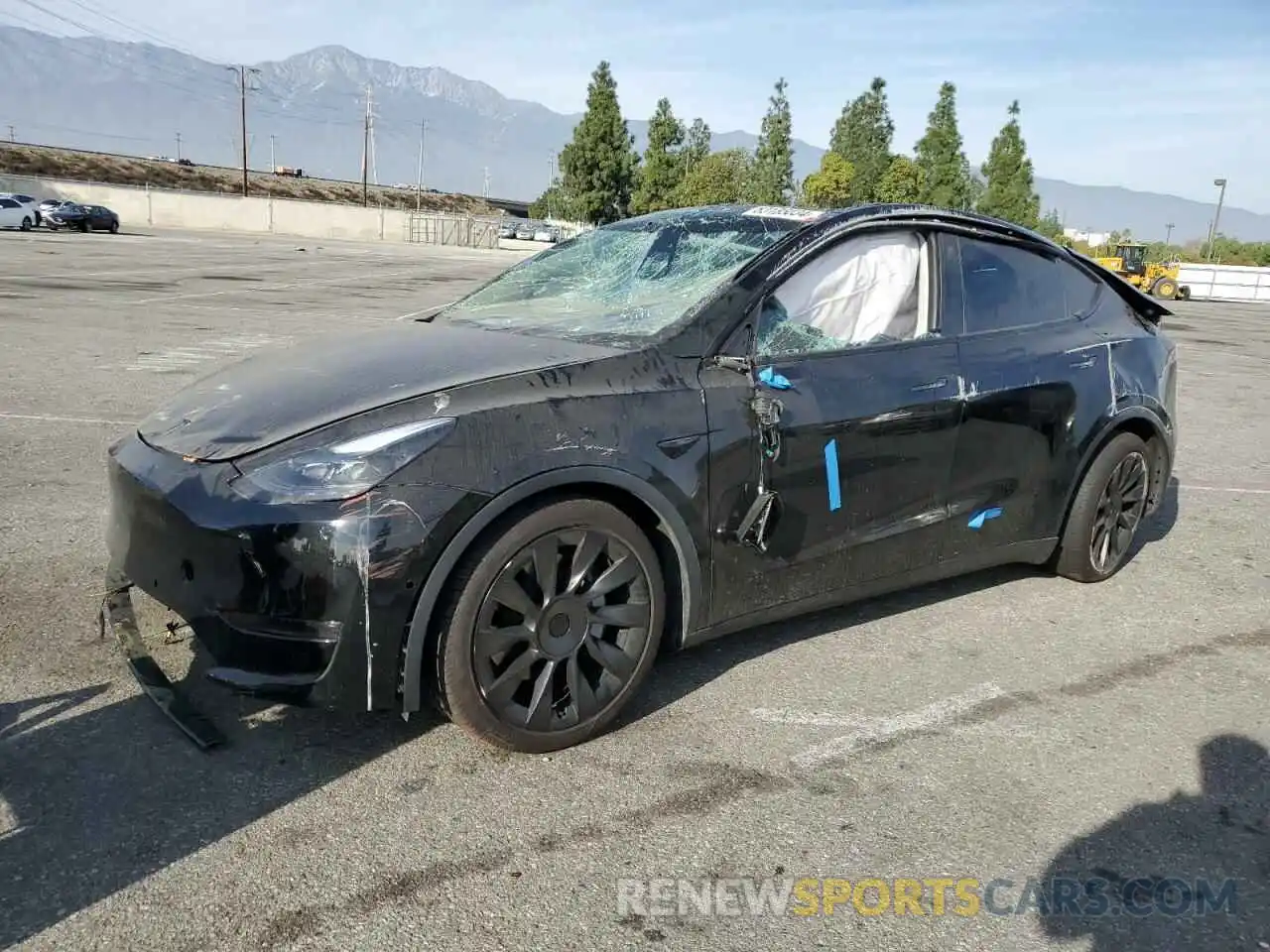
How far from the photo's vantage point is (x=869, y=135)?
223ft

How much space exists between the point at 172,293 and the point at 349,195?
9003cm

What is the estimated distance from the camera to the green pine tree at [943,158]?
61406 mm

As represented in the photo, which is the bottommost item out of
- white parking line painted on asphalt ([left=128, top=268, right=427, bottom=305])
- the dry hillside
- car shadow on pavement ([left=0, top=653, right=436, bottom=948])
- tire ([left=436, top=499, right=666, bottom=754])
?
car shadow on pavement ([left=0, top=653, right=436, bottom=948])

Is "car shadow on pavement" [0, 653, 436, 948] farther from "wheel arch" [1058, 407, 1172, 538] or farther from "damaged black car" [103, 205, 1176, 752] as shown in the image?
"wheel arch" [1058, 407, 1172, 538]

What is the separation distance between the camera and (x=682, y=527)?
123 inches

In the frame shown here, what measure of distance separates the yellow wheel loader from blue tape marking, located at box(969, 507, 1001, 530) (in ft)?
142

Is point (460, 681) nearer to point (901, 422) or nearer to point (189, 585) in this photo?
point (189, 585)

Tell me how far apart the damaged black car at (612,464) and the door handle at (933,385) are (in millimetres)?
16

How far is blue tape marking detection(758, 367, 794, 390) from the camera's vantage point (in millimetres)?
3320

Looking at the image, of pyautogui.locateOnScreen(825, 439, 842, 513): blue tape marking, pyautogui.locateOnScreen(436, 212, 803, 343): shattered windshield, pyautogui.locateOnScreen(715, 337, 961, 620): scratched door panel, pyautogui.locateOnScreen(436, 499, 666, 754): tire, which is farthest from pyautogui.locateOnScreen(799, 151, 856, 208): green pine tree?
pyautogui.locateOnScreen(436, 499, 666, 754): tire

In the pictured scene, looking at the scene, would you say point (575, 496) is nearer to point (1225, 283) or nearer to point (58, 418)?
point (58, 418)

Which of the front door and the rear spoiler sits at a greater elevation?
the rear spoiler

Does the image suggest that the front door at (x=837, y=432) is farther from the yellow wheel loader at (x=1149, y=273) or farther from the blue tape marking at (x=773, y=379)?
the yellow wheel loader at (x=1149, y=273)

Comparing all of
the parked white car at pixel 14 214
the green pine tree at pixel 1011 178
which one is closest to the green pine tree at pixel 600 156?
the green pine tree at pixel 1011 178
